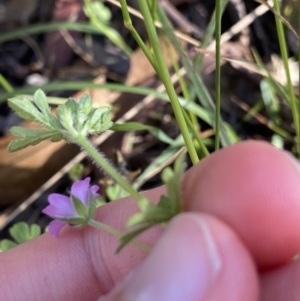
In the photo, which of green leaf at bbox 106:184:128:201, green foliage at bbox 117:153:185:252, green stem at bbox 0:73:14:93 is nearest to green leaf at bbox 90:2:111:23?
green stem at bbox 0:73:14:93

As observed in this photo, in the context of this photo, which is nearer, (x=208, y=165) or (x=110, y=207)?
(x=208, y=165)

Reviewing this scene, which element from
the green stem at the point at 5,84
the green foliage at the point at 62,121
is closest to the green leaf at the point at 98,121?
the green foliage at the point at 62,121

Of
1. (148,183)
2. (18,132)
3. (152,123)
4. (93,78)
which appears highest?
(18,132)

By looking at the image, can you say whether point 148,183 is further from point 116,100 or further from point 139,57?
point 139,57

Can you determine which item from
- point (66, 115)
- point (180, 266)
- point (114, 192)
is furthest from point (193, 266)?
point (114, 192)

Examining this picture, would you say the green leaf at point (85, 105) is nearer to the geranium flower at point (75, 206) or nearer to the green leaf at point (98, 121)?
the green leaf at point (98, 121)

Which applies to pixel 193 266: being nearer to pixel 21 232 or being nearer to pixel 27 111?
pixel 27 111

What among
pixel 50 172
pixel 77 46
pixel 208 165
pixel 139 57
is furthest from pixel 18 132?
pixel 77 46
